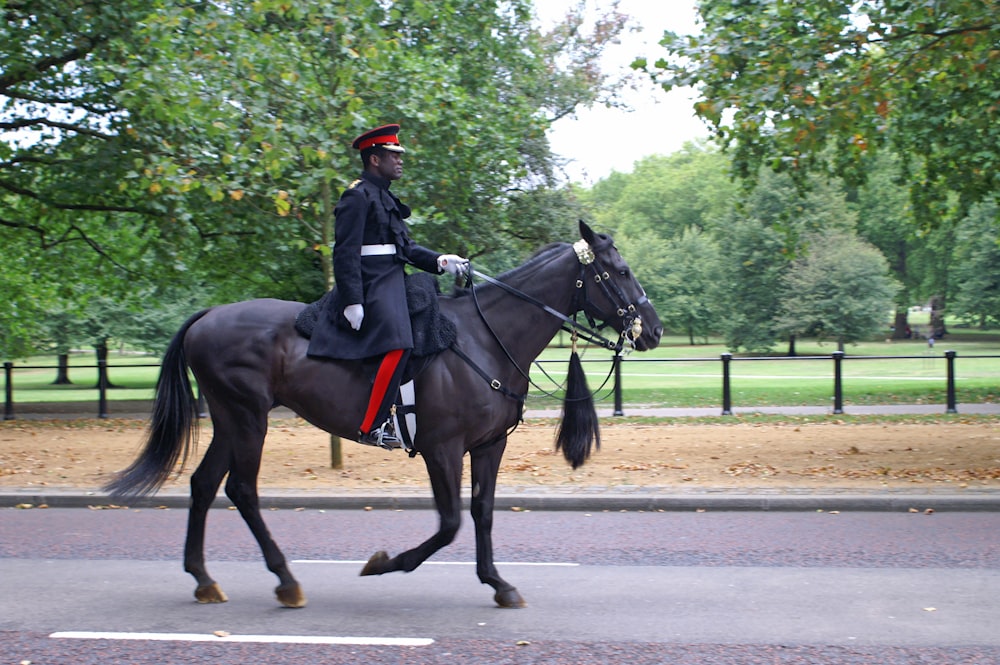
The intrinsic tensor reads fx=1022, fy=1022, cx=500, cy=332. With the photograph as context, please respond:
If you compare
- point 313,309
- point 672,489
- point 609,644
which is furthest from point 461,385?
point 672,489

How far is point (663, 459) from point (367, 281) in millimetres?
7677

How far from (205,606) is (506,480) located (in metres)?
5.59

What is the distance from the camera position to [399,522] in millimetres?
9500

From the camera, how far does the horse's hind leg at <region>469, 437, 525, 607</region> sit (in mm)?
6094

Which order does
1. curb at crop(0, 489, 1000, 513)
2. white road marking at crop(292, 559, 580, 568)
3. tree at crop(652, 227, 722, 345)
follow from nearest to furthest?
1. white road marking at crop(292, 559, 580, 568)
2. curb at crop(0, 489, 1000, 513)
3. tree at crop(652, 227, 722, 345)

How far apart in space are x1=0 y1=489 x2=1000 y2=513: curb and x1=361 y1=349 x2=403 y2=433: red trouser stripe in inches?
165

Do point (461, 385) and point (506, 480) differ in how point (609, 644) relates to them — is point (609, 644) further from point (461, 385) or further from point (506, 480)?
point (506, 480)

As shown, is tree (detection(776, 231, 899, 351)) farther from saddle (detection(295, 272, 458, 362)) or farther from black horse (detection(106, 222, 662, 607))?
saddle (detection(295, 272, 458, 362))

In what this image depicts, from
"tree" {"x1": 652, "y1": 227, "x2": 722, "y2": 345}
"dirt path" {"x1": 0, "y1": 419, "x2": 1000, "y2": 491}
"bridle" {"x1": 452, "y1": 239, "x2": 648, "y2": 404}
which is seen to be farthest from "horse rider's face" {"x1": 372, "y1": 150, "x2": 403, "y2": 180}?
"tree" {"x1": 652, "y1": 227, "x2": 722, "y2": 345}

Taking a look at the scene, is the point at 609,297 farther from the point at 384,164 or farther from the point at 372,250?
the point at 384,164

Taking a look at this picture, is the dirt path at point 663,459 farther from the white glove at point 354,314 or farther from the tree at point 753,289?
the tree at point 753,289

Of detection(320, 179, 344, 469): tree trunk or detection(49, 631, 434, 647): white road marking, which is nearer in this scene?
detection(49, 631, 434, 647): white road marking

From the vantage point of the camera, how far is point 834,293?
4841 cm

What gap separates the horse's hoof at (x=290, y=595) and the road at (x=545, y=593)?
96 mm
